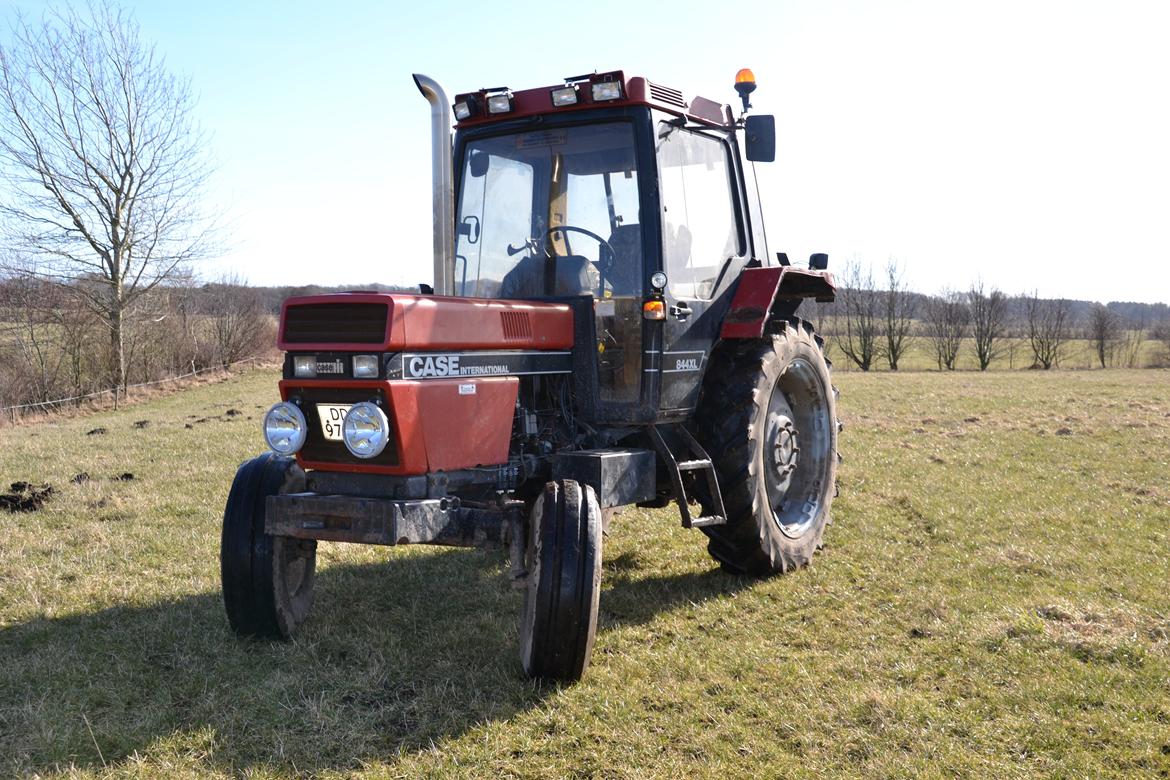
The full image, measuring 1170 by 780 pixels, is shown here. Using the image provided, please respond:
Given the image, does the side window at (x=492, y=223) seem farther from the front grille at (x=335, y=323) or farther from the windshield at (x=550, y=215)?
the front grille at (x=335, y=323)

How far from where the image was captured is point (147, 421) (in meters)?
16.4

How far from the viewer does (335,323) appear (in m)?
4.32

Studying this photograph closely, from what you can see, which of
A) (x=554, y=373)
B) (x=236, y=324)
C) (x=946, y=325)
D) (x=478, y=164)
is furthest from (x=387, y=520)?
(x=946, y=325)

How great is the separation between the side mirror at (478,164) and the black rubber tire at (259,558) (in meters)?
1.90

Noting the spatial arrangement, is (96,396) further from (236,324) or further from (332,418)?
(332,418)

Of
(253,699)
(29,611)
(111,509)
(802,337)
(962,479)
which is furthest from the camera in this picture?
(962,479)

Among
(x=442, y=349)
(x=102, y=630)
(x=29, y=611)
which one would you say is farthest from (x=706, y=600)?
(x=29, y=611)

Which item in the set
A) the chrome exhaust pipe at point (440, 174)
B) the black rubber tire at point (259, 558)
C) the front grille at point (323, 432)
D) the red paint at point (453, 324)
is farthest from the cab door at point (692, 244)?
the black rubber tire at point (259, 558)

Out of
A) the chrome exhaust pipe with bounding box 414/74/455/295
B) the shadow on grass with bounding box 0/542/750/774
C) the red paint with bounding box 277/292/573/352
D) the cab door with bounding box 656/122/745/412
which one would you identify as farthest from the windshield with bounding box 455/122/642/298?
the shadow on grass with bounding box 0/542/750/774

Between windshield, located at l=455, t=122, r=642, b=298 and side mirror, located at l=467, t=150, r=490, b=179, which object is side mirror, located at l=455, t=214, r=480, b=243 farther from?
side mirror, located at l=467, t=150, r=490, b=179

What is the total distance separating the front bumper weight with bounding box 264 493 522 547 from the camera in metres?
4.09

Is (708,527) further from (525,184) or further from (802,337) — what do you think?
(525,184)

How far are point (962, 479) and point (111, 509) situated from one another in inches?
318

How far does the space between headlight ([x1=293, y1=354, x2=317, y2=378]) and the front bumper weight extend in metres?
0.55
